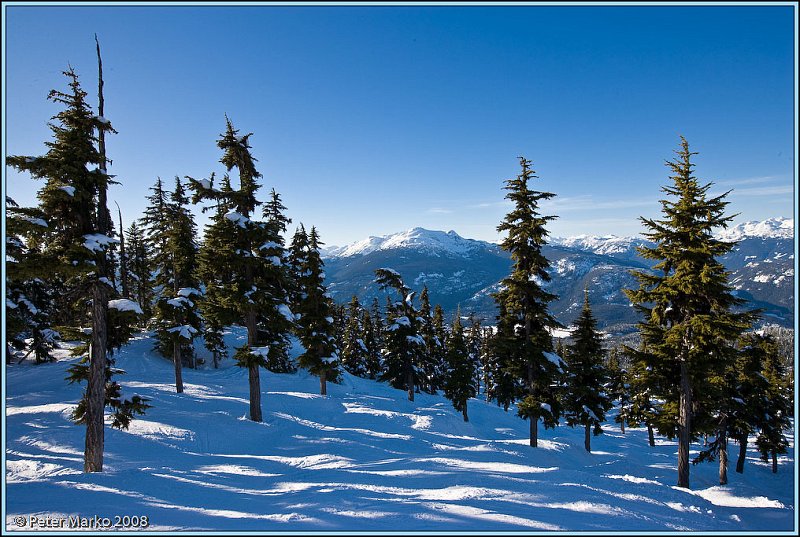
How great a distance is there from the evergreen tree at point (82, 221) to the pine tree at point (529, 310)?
17.3 metres

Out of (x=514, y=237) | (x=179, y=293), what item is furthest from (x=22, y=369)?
(x=514, y=237)

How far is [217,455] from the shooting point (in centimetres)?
1543

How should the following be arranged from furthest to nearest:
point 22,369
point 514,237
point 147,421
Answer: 1. point 22,369
2. point 514,237
3. point 147,421

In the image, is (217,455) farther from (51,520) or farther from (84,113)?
(84,113)

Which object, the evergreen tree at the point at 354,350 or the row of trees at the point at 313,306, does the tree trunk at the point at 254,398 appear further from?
the evergreen tree at the point at 354,350

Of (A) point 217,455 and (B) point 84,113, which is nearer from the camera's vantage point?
(B) point 84,113

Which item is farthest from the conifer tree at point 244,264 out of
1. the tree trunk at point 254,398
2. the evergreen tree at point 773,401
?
the evergreen tree at point 773,401

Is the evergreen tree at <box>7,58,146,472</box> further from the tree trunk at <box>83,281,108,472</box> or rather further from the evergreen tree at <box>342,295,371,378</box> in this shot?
the evergreen tree at <box>342,295,371,378</box>

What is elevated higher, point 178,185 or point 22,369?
point 178,185

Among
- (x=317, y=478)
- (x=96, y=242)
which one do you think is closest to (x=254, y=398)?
(x=317, y=478)

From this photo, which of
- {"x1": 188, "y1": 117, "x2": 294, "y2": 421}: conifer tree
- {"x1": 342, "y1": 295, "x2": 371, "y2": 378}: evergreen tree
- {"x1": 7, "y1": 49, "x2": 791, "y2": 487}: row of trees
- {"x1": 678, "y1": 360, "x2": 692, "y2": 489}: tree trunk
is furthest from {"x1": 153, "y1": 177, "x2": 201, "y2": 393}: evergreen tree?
{"x1": 678, "y1": 360, "x2": 692, "y2": 489}: tree trunk

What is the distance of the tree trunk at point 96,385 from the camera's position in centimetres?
1159

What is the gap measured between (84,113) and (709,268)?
75.9ft

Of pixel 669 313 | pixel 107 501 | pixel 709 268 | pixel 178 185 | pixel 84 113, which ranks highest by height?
pixel 178 185
